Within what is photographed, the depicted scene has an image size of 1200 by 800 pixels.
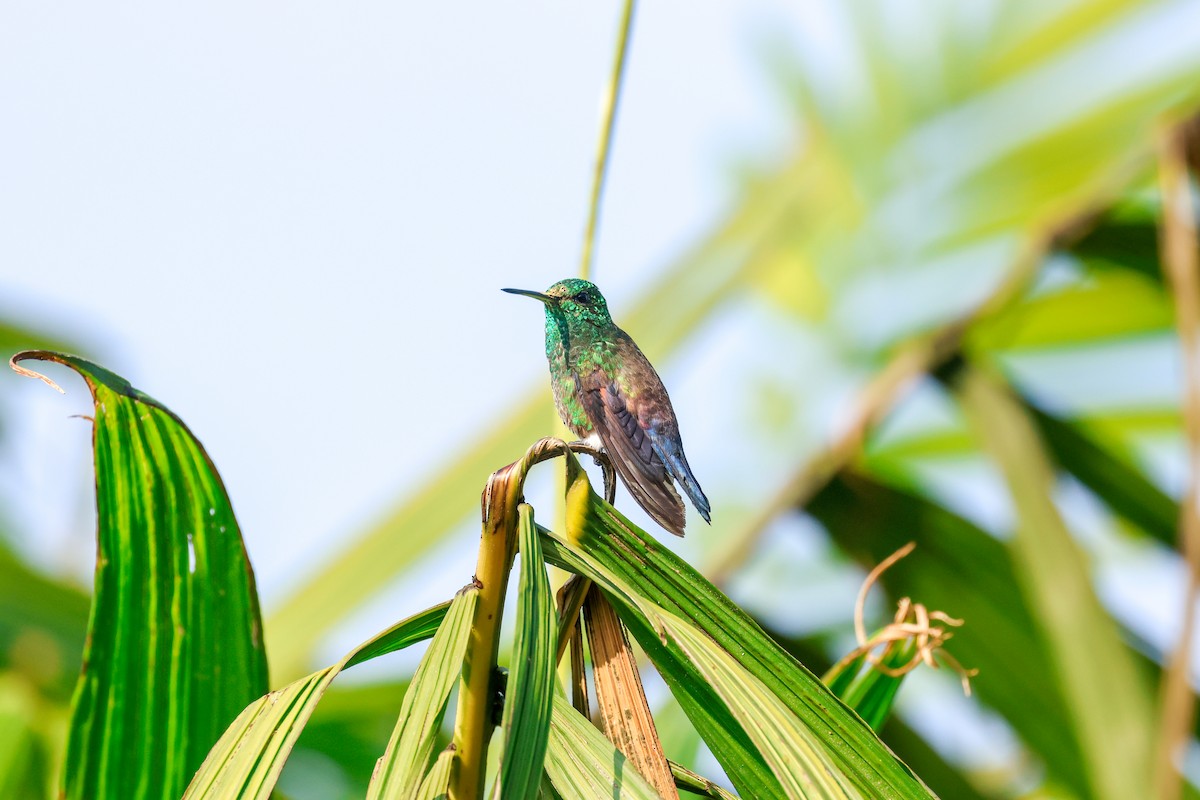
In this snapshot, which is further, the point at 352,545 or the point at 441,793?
the point at 352,545

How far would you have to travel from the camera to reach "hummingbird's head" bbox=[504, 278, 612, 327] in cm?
219

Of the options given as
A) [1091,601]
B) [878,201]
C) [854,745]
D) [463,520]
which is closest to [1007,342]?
[1091,601]

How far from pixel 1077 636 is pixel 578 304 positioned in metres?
1.14

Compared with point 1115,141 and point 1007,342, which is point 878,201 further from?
point 1007,342

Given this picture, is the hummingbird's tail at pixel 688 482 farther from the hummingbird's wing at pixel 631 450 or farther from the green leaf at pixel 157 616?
the green leaf at pixel 157 616

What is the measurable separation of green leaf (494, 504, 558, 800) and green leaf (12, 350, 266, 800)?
0.42m

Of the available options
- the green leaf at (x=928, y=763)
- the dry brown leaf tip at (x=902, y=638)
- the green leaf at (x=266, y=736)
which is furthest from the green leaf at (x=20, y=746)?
the green leaf at (x=928, y=763)

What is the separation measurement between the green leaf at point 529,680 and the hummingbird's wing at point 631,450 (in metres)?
0.59

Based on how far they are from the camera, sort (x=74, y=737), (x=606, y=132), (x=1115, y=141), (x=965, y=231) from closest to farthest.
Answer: (x=74, y=737)
(x=606, y=132)
(x=1115, y=141)
(x=965, y=231)

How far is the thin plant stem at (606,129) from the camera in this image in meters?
1.33

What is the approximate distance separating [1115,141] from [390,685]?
318cm

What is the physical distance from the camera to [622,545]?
999 millimetres

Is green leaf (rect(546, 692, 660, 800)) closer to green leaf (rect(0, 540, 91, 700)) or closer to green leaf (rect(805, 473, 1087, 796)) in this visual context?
green leaf (rect(0, 540, 91, 700))

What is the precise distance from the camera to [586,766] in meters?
0.90
